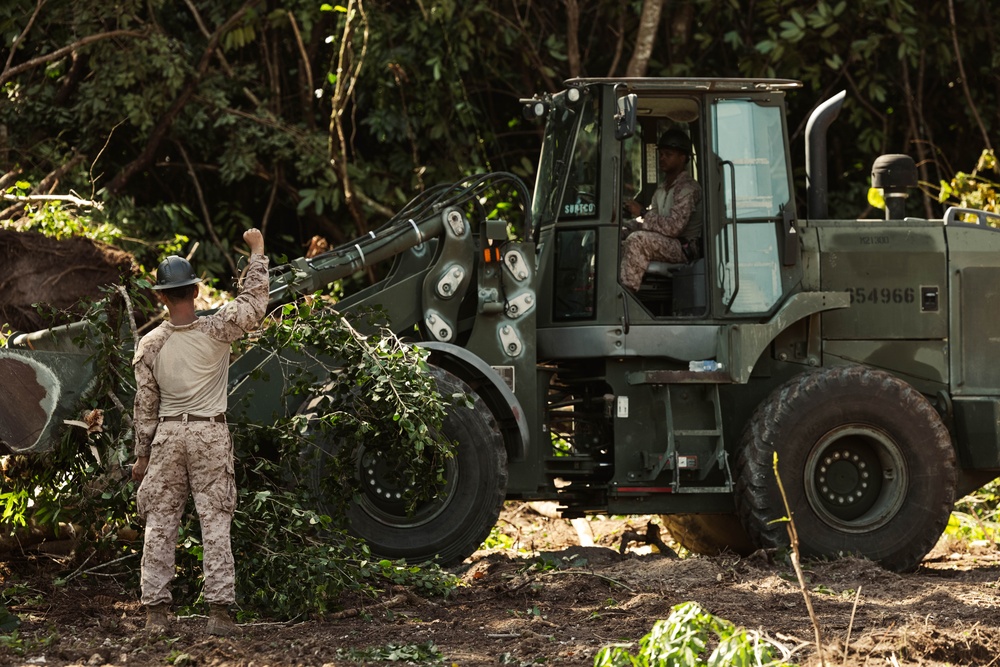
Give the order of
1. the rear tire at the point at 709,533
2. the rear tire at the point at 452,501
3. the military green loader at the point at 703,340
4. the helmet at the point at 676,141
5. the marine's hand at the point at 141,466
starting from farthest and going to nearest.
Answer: the rear tire at the point at 709,533 < the helmet at the point at 676,141 < the military green loader at the point at 703,340 < the rear tire at the point at 452,501 < the marine's hand at the point at 141,466

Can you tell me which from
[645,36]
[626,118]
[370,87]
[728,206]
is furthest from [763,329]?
[370,87]

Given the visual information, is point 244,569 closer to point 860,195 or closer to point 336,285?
point 336,285

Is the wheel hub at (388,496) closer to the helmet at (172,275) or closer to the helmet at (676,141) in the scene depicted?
the helmet at (172,275)

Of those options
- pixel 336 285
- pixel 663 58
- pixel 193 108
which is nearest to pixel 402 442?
pixel 336 285

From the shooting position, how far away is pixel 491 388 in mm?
8484

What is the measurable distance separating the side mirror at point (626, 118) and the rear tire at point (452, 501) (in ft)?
5.81

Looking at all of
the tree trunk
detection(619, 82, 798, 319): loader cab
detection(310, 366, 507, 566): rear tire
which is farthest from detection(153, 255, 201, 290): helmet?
the tree trunk

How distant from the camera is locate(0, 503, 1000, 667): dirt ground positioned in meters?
5.97

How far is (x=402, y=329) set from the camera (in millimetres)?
8570

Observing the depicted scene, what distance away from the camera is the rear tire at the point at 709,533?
9.49 metres

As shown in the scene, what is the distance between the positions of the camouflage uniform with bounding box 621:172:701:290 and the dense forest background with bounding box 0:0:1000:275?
4.53m

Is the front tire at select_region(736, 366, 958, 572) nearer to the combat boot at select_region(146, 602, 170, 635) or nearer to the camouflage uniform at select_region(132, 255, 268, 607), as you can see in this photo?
the camouflage uniform at select_region(132, 255, 268, 607)

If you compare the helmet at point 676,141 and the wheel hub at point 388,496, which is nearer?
the wheel hub at point 388,496

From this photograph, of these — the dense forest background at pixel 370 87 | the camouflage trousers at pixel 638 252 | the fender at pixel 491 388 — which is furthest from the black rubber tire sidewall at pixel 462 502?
the dense forest background at pixel 370 87
